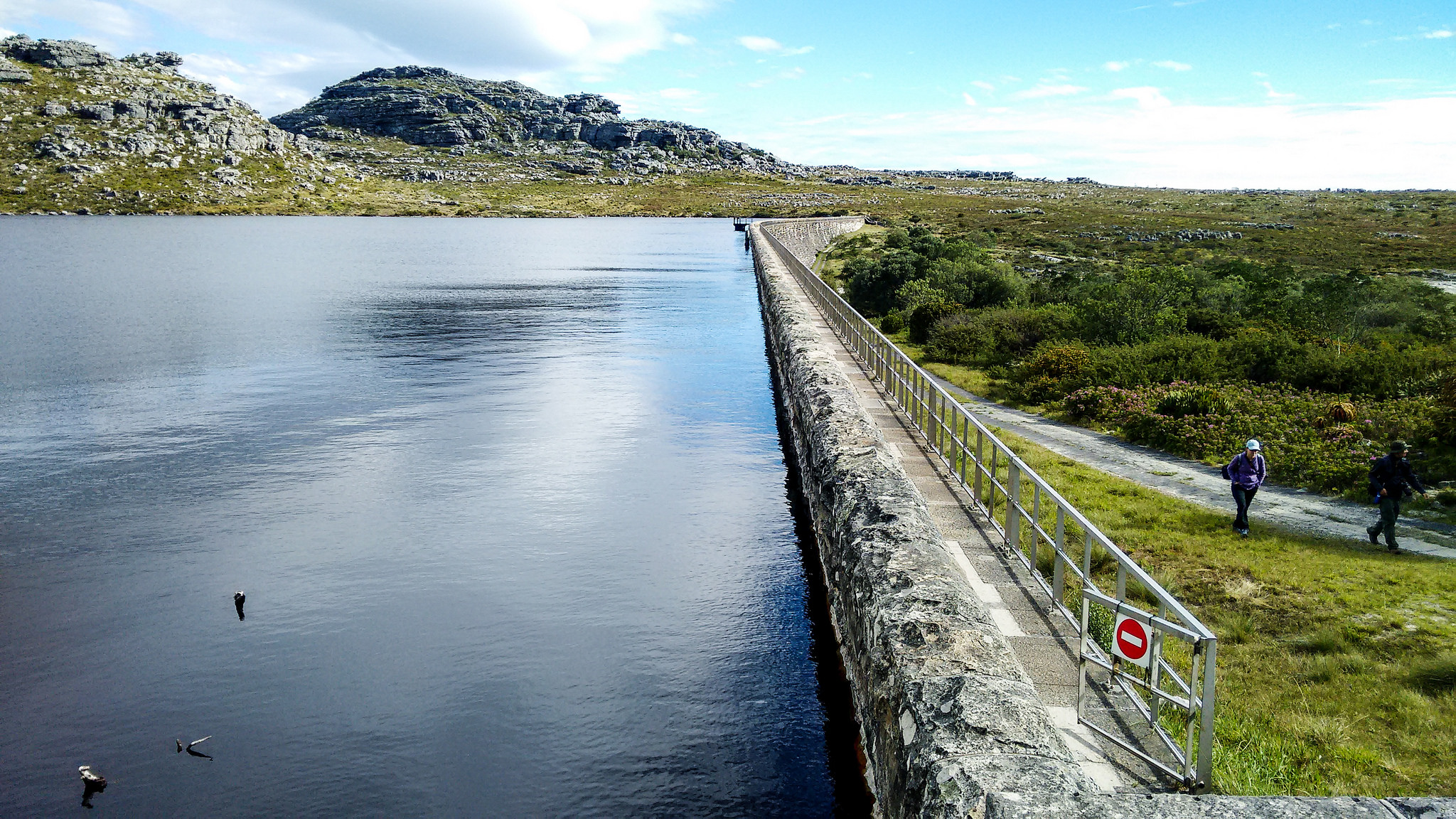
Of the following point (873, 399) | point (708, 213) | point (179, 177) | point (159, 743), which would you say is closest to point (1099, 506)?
point (873, 399)

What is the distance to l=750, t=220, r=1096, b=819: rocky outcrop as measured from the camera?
19.3 feet

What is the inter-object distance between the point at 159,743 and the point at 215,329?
3410cm

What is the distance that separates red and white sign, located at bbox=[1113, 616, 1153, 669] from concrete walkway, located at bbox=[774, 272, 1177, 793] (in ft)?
2.27

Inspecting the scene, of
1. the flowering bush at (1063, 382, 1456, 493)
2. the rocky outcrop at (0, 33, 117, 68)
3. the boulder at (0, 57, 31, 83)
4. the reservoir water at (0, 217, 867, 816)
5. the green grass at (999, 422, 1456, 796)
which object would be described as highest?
the rocky outcrop at (0, 33, 117, 68)

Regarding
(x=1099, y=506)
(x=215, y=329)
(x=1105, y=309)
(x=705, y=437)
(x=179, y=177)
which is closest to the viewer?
(x=1099, y=506)

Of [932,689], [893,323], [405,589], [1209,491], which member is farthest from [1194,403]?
[893,323]

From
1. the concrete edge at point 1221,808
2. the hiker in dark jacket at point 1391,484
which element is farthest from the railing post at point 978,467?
the concrete edge at point 1221,808

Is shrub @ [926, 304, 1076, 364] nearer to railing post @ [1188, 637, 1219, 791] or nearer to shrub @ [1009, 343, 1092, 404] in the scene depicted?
shrub @ [1009, 343, 1092, 404]

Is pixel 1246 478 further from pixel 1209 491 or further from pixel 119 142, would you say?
pixel 119 142

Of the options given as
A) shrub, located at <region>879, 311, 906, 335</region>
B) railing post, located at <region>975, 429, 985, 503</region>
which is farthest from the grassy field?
shrub, located at <region>879, 311, 906, 335</region>

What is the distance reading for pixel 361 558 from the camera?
1608 cm

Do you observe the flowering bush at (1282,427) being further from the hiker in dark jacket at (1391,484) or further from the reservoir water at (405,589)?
the reservoir water at (405,589)

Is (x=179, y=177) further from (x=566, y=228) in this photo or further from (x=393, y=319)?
(x=393, y=319)

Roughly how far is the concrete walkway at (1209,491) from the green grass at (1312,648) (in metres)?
A: 0.51
